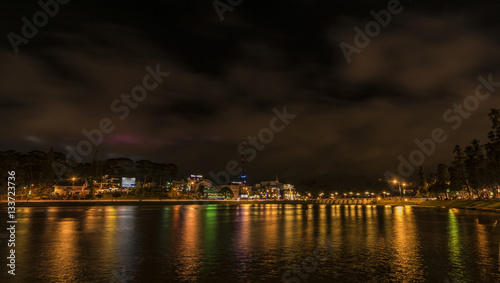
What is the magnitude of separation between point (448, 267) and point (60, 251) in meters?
19.3

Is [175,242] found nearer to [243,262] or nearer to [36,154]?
[243,262]

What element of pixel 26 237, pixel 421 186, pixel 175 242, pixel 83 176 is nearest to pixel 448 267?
pixel 175 242

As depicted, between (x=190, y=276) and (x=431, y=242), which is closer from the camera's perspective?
(x=190, y=276)

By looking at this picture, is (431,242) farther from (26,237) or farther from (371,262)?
(26,237)

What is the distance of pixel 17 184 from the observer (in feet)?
381

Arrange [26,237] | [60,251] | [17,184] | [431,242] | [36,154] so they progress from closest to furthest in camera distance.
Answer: [60,251], [431,242], [26,237], [17,184], [36,154]

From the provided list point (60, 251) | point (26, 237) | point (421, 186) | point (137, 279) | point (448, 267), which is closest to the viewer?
point (137, 279)

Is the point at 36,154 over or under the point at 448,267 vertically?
over

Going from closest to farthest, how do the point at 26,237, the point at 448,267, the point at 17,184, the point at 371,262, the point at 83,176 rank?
the point at 448,267, the point at 371,262, the point at 26,237, the point at 17,184, the point at 83,176

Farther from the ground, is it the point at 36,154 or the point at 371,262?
the point at 36,154

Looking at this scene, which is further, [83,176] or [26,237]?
[83,176]

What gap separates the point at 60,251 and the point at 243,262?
34.6ft

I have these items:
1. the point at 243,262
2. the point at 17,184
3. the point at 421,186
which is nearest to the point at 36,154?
the point at 17,184

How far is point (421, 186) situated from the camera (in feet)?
559
